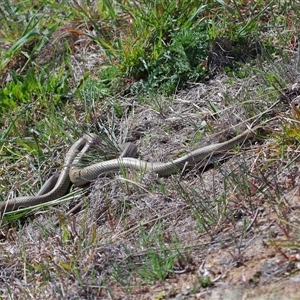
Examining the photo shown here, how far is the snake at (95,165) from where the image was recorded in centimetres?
600

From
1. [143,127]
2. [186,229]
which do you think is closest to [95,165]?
[143,127]

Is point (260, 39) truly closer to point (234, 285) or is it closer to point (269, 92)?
point (269, 92)

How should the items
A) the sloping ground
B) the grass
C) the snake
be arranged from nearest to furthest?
the sloping ground, the grass, the snake

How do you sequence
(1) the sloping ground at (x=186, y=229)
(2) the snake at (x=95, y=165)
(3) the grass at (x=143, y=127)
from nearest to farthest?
(1) the sloping ground at (x=186, y=229) → (3) the grass at (x=143, y=127) → (2) the snake at (x=95, y=165)

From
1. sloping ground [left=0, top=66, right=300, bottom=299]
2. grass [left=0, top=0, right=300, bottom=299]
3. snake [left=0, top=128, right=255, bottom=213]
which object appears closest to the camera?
sloping ground [left=0, top=66, right=300, bottom=299]

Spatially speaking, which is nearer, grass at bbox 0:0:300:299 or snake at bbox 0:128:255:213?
Answer: grass at bbox 0:0:300:299

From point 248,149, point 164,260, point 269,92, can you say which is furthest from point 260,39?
point 164,260

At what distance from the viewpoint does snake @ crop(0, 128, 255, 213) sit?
600 cm

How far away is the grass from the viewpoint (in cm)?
500

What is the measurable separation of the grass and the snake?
3.6 inches

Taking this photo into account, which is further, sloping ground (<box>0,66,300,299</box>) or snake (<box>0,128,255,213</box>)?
snake (<box>0,128,255,213</box>)

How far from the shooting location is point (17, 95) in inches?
305

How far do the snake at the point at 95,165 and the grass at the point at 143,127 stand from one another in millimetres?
92

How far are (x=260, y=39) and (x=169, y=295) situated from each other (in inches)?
123
